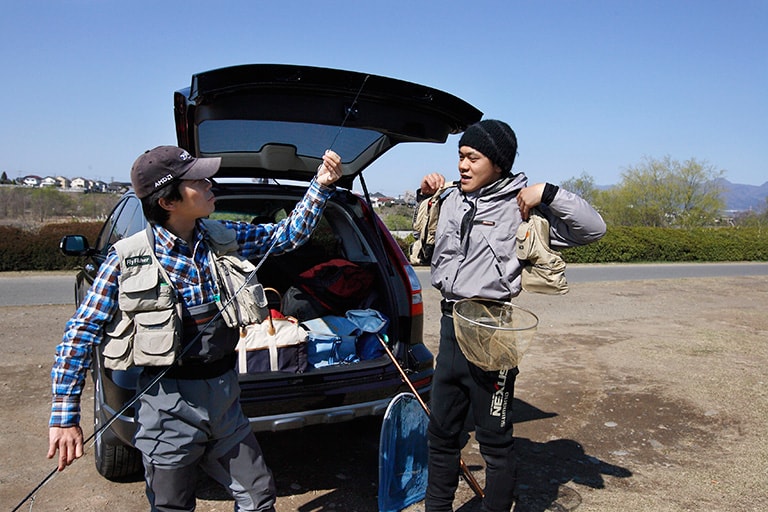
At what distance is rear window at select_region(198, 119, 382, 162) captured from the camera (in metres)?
3.13

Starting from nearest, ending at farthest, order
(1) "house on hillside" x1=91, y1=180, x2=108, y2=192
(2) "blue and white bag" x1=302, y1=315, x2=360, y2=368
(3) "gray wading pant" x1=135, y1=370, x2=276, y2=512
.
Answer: (3) "gray wading pant" x1=135, y1=370, x2=276, y2=512 → (2) "blue and white bag" x1=302, y1=315, x2=360, y2=368 → (1) "house on hillside" x1=91, y1=180, x2=108, y2=192

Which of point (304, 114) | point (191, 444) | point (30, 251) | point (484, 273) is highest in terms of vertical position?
point (304, 114)

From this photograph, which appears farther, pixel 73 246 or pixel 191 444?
pixel 73 246

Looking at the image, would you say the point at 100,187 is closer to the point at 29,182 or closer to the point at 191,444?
the point at 29,182

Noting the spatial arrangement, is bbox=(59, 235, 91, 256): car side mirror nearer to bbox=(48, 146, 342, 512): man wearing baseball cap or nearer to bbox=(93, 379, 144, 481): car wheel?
bbox=(93, 379, 144, 481): car wheel

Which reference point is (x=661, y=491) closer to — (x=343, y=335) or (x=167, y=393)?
(x=343, y=335)

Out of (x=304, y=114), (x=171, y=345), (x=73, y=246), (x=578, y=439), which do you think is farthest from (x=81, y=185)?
(x=171, y=345)

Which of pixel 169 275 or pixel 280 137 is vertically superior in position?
pixel 280 137

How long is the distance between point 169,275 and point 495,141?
1481mm

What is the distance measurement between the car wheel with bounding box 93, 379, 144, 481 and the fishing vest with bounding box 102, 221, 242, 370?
A: 1.29 meters

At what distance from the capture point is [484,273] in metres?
2.87

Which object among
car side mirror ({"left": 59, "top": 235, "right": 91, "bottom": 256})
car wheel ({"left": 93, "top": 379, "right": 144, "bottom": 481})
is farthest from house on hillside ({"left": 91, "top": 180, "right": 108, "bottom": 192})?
car wheel ({"left": 93, "top": 379, "right": 144, "bottom": 481})

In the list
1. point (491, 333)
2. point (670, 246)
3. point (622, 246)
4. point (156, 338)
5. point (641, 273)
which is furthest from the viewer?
point (670, 246)

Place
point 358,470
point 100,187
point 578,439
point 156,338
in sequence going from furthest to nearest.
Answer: point 100,187 → point 578,439 → point 358,470 → point 156,338
